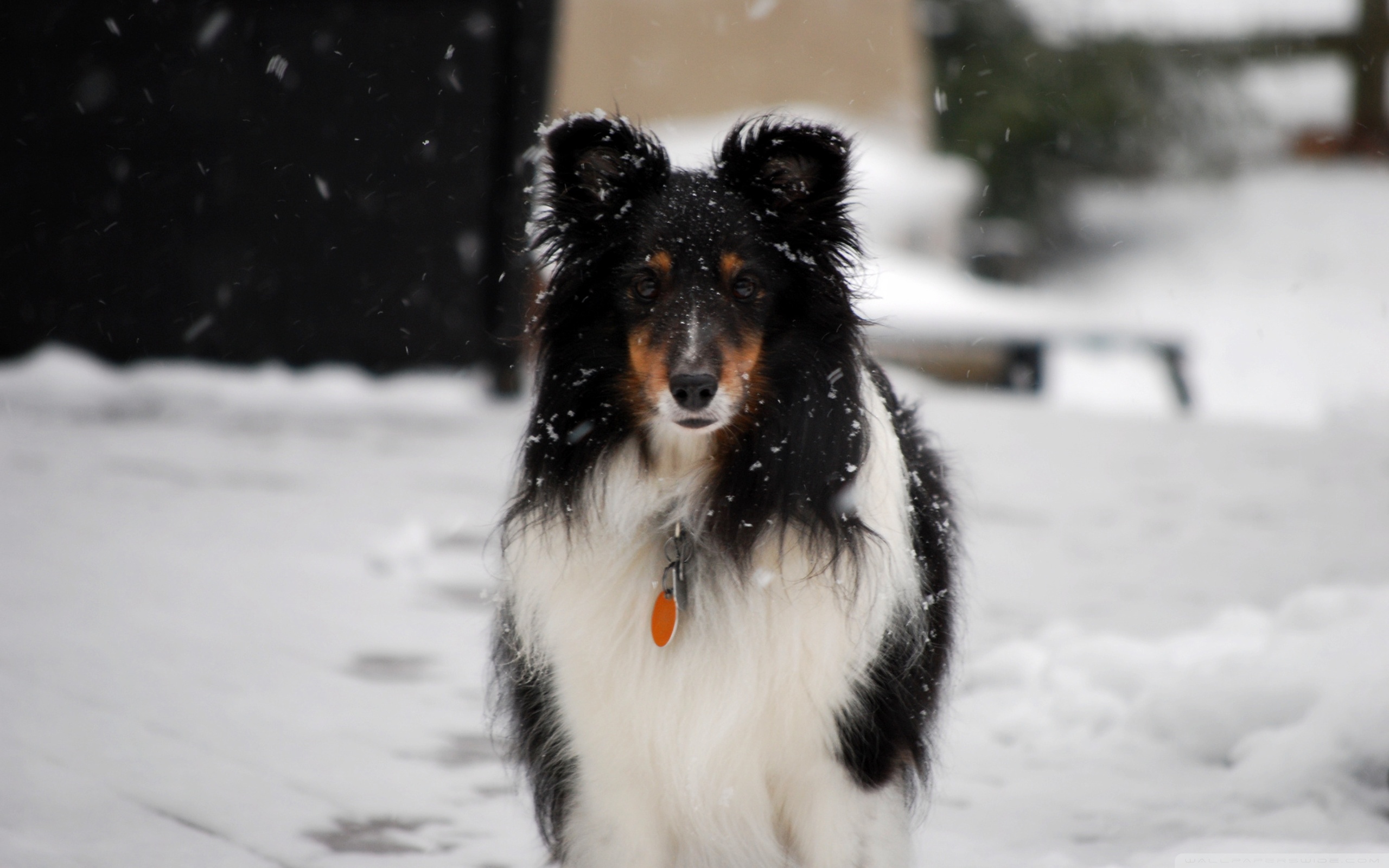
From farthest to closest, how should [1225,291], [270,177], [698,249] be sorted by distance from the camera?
[1225,291]
[270,177]
[698,249]

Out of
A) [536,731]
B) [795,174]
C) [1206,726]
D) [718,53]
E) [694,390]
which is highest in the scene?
[718,53]

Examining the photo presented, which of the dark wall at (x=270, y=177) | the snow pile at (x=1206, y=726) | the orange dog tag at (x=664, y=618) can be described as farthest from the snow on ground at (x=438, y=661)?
the dark wall at (x=270, y=177)

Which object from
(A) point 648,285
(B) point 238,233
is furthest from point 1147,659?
(B) point 238,233

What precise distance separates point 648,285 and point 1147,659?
7.56 feet

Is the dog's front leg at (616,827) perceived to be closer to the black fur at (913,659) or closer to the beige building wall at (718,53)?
the black fur at (913,659)

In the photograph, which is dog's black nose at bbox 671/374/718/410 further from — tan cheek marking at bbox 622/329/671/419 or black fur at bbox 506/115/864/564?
black fur at bbox 506/115/864/564

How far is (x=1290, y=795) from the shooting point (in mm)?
2924

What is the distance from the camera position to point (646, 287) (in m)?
2.34

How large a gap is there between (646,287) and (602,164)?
0.85 ft

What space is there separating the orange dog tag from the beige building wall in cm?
1204

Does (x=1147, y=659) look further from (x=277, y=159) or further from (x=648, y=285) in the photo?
(x=277, y=159)

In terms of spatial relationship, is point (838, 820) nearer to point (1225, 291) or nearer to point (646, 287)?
point (646, 287)

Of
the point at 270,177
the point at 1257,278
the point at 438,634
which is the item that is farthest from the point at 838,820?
the point at 1257,278

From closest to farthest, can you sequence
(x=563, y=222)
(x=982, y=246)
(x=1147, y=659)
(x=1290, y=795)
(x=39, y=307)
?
(x=563, y=222) → (x=1290, y=795) → (x=1147, y=659) → (x=39, y=307) → (x=982, y=246)
